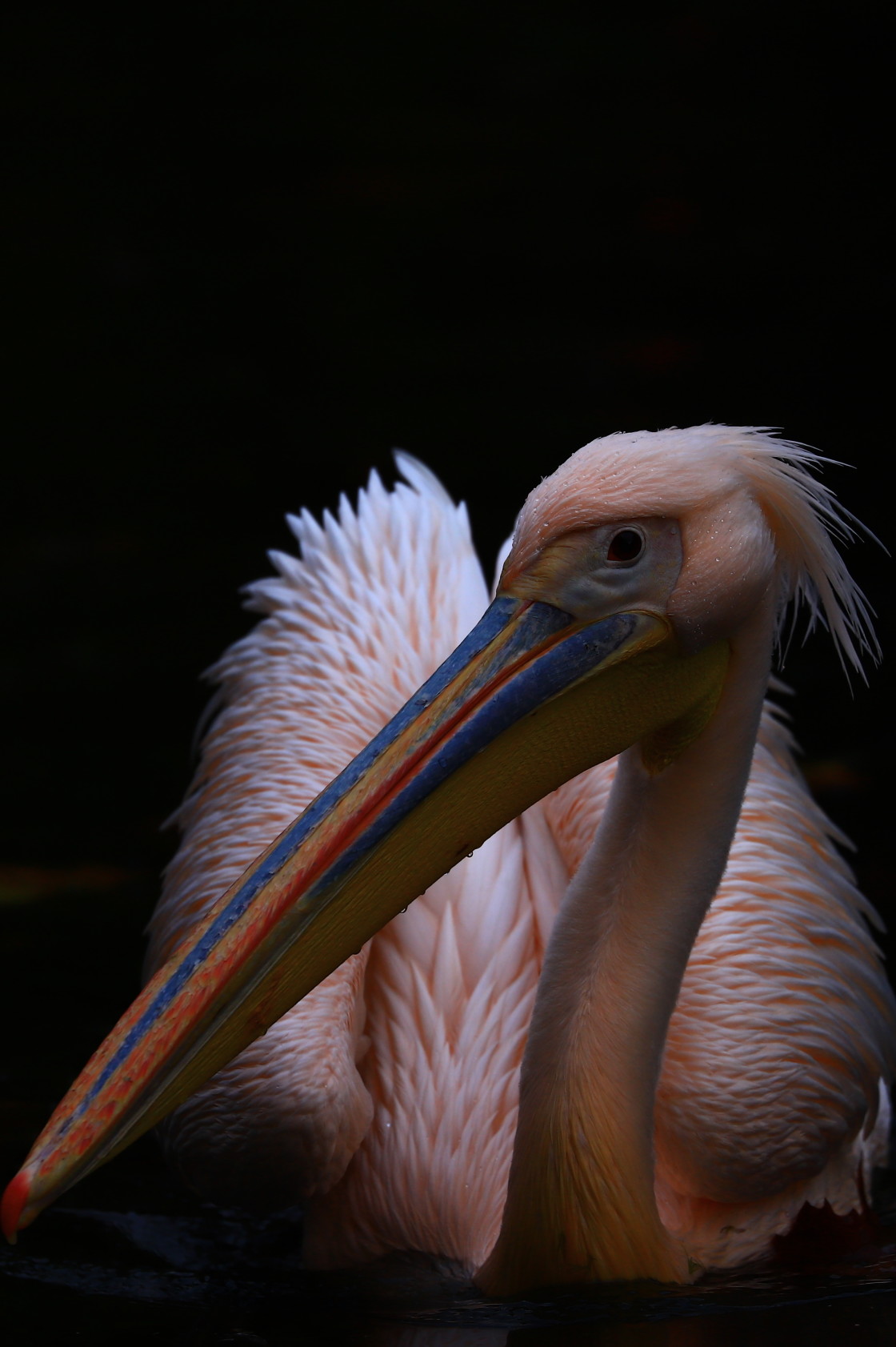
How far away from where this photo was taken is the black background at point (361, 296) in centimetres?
481

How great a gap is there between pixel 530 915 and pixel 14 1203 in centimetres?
127

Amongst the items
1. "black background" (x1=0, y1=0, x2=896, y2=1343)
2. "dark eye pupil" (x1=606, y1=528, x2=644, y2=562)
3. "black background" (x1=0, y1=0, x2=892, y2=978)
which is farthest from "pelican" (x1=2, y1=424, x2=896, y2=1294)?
"black background" (x1=0, y1=0, x2=892, y2=978)

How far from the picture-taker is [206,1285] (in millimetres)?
2738

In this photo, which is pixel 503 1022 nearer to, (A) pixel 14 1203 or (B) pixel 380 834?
(B) pixel 380 834

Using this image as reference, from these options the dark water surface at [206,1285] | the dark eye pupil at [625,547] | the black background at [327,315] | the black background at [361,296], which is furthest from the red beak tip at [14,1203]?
the black background at [361,296]

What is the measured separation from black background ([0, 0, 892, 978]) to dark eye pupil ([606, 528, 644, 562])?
2.19 metres

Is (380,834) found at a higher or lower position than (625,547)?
lower

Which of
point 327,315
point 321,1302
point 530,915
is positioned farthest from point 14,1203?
point 327,315

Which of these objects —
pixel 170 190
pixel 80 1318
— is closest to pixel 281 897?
pixel 80 1318

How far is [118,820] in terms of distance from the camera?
14.0 feet

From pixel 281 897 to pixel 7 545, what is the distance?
377 cm

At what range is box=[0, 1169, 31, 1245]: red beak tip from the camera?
1.81 meters

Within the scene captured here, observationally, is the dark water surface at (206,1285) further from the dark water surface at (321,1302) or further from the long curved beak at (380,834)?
the long curved beak at (380,834)

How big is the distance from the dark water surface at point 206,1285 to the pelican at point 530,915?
7cm
